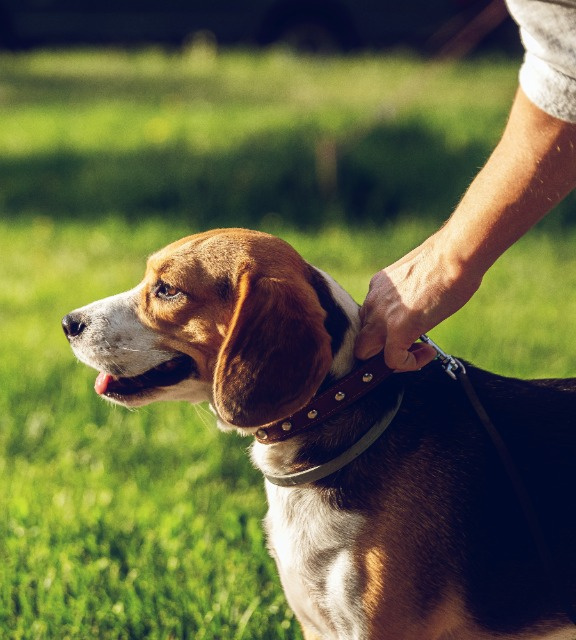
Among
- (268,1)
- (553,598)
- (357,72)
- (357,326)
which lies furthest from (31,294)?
(268,1)

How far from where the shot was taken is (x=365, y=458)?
2691mm

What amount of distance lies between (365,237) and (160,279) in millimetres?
4838

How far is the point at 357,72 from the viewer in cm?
1313

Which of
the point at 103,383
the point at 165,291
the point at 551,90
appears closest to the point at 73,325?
the point at 103,383

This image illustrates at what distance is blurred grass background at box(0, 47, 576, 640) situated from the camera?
3629mm

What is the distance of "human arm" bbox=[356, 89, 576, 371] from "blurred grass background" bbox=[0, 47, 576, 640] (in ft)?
4.17

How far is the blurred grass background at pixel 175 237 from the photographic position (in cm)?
363

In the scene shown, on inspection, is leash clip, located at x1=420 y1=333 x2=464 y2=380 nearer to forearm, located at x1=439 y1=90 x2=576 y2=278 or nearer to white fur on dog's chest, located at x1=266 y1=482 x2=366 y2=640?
forearm, located at x1=439 y1=90 x2=576 y2=278

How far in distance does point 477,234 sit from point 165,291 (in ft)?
2.98

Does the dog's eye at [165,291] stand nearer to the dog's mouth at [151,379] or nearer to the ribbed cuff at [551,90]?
the dog's mouth at [151,379]

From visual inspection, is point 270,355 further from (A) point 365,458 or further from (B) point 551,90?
(B) point 551,90

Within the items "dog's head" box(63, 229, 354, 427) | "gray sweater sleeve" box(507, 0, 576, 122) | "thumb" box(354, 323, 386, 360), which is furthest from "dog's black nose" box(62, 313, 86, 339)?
"gray sweater sleeve" box(507, 0, 576, 122)

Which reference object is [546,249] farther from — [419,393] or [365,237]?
[419,393]

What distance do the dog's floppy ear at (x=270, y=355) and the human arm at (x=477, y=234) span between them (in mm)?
184
